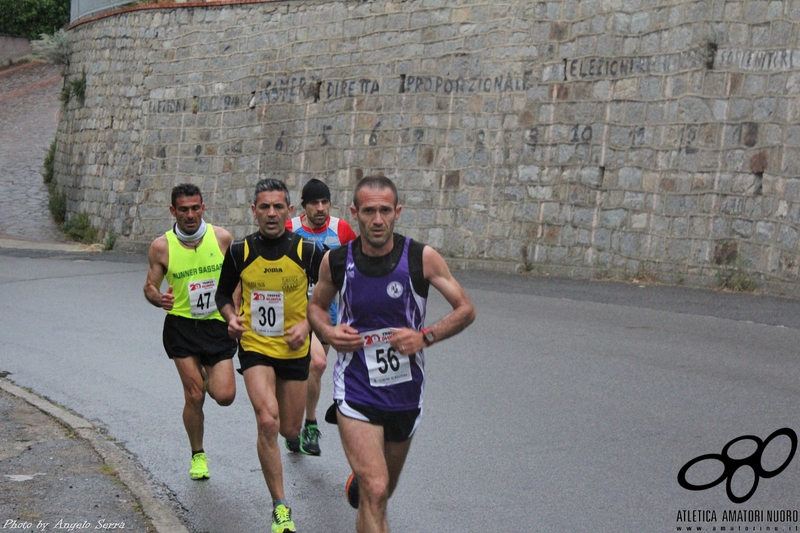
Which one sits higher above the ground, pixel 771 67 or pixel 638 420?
pixel 771 67

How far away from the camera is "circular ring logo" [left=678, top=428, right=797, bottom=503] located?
6121 mm

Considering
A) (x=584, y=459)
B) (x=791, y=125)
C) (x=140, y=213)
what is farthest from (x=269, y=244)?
(x=140, y=213)

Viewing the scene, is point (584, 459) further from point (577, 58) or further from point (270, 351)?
point (577, 58)

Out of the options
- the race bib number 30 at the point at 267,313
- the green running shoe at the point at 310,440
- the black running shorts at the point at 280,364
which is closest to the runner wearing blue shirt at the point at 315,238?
the green running shoe at the point at 310,440

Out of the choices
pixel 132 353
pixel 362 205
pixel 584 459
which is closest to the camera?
pixel 362 205

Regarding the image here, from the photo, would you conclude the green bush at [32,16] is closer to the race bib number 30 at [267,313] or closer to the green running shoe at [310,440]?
the green running shoe at [310,440]

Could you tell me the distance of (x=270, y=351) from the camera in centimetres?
618

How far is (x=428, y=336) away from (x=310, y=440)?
2.77m

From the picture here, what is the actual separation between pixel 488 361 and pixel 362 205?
5.14 meters

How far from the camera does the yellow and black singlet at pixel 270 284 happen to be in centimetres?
612

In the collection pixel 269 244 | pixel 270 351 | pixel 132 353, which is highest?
pixel 269 244

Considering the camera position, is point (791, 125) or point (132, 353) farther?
point (791, 125)

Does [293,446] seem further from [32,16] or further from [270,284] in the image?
[32,16]

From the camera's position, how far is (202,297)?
692cm
